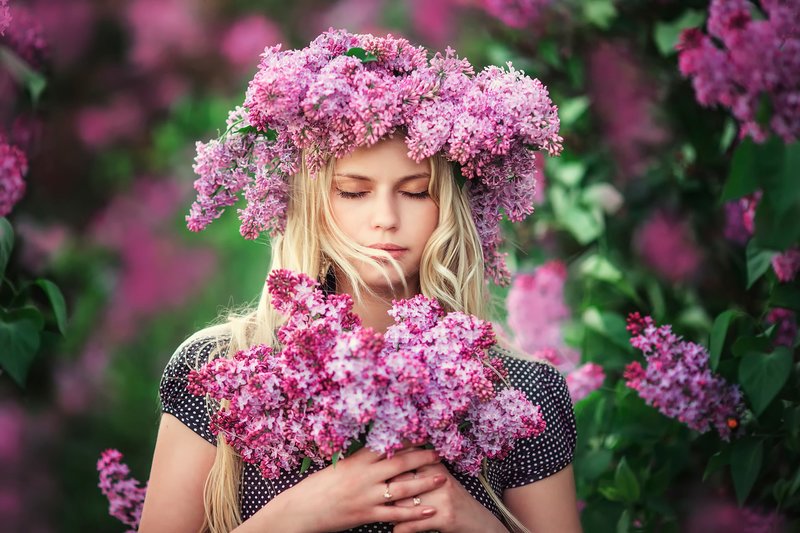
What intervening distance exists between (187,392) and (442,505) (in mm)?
472

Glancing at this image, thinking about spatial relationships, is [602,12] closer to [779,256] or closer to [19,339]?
[779,256]

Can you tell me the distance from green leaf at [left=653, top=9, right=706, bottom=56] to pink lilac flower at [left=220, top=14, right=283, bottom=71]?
911 millimetres

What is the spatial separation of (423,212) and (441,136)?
0.13 meters

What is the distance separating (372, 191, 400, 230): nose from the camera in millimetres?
1664

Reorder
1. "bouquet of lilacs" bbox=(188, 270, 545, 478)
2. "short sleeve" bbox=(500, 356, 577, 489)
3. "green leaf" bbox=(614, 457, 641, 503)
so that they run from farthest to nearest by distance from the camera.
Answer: "green leaf" bbox=(614, 457, 641, 503) → "short sleeve" bbox=(500, 356, 577, 489) → "bouquet of lilacs" bbox=(188, 270, 545, 478)

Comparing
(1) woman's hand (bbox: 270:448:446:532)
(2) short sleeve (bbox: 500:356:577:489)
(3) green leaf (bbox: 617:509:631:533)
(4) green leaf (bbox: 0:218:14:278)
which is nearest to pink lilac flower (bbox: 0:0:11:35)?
(4) green leaf (bbox: 0:218:14:278)

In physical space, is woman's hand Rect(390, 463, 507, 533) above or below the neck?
below

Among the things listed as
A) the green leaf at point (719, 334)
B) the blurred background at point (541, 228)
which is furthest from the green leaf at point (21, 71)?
the green leaf at point (719, 334)

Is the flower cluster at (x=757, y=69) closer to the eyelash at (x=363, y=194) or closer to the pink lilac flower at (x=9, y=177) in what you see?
the eyelash at (x=363, y=194)

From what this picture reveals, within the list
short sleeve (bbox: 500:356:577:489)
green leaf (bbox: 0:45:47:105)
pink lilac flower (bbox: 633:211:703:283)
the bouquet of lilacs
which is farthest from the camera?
pink lilac flower (bbox: 633:211:703:283)

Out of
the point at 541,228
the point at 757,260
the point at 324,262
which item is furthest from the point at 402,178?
the point at 541,228

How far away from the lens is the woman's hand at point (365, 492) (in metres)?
1.49

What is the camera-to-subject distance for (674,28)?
2518 millimetres

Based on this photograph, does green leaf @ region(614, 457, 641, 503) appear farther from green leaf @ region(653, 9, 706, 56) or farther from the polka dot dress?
green leaf @ region(653, 9, 706, 56)
